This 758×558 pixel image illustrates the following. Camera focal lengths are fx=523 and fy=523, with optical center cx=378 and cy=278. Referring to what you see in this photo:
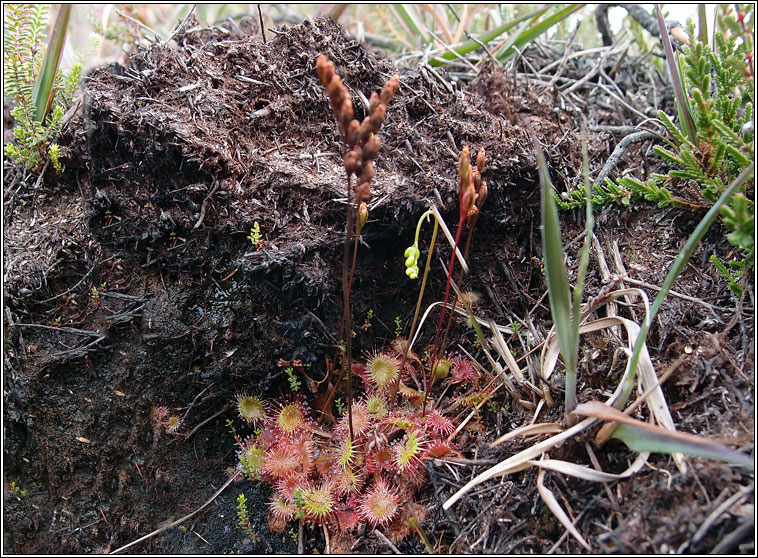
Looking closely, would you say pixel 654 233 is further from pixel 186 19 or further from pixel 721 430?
pixel 186 19

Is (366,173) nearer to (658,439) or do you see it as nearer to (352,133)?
(352,133)

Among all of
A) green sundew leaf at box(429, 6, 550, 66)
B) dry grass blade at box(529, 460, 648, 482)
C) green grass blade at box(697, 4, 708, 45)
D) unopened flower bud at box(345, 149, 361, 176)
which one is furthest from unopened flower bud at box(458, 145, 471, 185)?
green grass blade at box(697, 4, 708, 45)

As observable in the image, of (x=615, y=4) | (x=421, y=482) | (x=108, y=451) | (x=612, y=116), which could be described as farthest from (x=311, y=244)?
(x=615, y=4)

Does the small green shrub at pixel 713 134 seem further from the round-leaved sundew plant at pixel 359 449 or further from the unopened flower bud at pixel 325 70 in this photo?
the unopened flower bud at pixel 325 70

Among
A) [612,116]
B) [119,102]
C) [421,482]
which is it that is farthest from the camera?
[612,116]

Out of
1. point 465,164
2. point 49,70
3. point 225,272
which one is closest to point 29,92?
point 49,70

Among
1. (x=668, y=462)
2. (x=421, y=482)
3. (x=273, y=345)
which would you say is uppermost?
(x=273, y=345)
